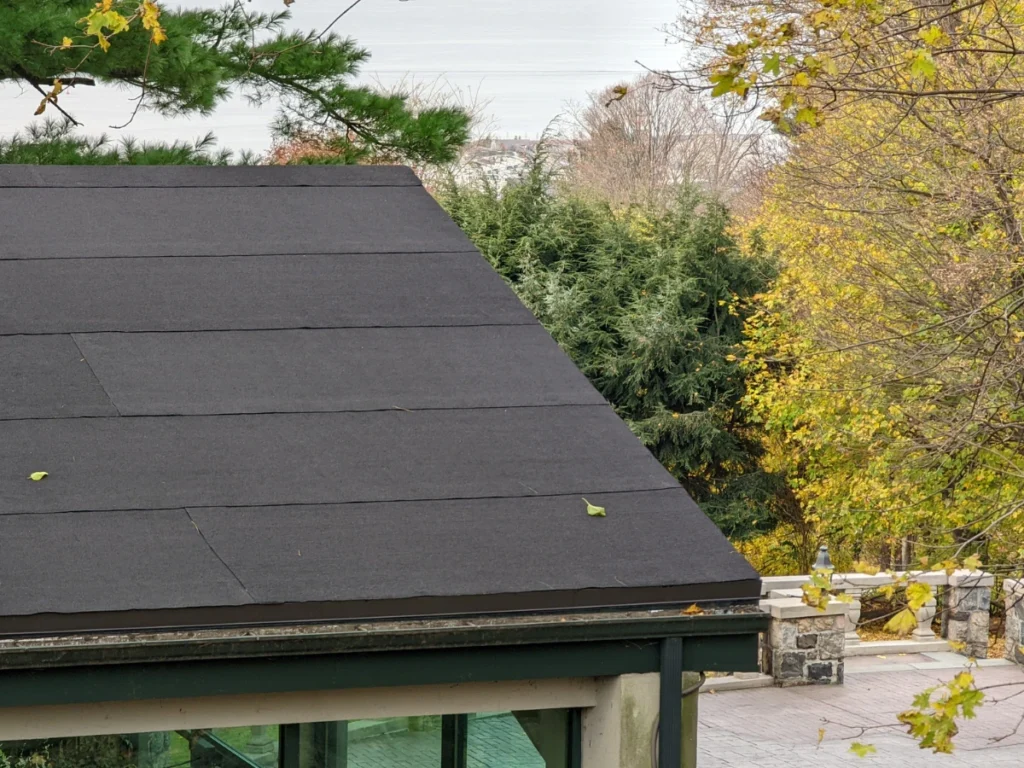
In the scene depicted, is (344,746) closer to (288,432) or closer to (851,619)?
(288,432)

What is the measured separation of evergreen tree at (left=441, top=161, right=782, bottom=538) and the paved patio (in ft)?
16.5

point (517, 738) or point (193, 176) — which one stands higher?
point (193, 176)

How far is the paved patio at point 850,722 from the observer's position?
11031 millimetres

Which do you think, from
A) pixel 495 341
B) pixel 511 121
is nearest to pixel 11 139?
pixel 495 341

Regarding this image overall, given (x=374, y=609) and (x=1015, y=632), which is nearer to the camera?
(x=374, y=609)

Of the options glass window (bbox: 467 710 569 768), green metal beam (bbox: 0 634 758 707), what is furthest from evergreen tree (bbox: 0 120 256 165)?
green metal beam (bbox: 0 634 758 707)

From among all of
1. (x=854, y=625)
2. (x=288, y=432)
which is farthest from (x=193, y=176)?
(x=854, y=625)

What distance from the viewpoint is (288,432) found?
3.37 m

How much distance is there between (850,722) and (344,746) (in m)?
10.1

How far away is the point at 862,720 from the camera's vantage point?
1222cm

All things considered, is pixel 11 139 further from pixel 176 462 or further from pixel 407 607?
pixel 407 607

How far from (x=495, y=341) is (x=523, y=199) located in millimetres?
16640

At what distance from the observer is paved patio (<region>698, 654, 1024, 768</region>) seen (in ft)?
36.2

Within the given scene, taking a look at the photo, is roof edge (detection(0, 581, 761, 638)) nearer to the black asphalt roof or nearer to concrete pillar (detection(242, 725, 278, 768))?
the black asphalt roof
